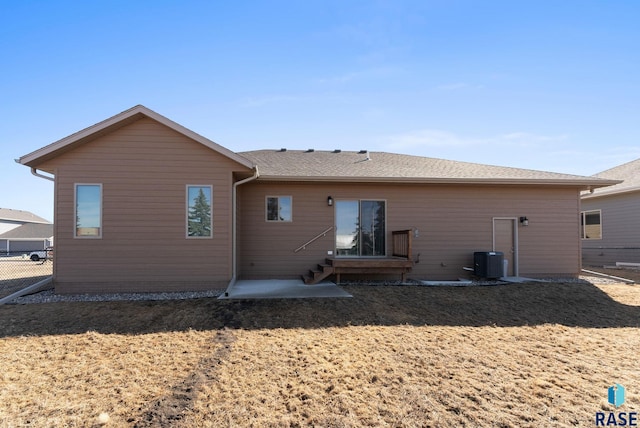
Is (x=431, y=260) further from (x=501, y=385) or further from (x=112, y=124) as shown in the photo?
(x=112, y=124)

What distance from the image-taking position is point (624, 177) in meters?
14.2

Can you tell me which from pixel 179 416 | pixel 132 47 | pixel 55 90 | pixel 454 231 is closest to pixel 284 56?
pixel 132 47

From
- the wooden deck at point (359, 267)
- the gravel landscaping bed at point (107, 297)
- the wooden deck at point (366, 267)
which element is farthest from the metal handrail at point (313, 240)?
the gravel landscaping bed at point (107, 297)

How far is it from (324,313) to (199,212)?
13.1 feet

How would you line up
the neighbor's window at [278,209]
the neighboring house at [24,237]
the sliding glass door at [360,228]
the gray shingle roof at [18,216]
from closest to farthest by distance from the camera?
the neighbor's window at [278,209] → the sliding glass door at [360,228] → the neighboring house at [24,237] → the gray shingle roof at [18,216]

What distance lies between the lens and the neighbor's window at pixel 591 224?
13953 millimetres

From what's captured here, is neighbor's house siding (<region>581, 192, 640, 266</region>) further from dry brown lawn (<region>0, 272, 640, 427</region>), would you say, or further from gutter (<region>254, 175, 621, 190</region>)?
dry brown lawn (<region>0, 272, 640, 427</region>)

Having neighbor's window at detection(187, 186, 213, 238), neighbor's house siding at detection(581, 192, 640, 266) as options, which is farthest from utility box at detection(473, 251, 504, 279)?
neighbor's window at detection(187, 186, 213, 238)

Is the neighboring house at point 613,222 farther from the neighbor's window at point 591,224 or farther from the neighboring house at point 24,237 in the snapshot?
the neighboring house at point 24,237

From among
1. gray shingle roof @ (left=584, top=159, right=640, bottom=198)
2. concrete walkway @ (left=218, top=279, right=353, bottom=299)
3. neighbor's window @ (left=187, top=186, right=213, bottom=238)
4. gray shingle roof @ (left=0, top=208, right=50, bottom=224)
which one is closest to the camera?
concrete walkway @ (left=218, top=279, right=353, bottom=299)

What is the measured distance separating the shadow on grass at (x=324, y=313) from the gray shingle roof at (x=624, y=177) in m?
7.14

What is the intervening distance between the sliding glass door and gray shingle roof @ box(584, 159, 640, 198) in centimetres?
964

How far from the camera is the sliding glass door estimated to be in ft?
32.0

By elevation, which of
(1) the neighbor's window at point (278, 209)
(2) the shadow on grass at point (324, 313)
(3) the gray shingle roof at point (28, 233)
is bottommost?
(2) the shadow on grass at point (324, 313)
